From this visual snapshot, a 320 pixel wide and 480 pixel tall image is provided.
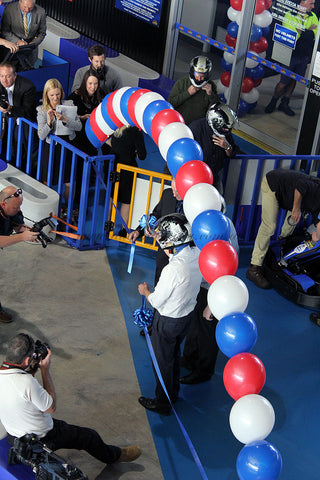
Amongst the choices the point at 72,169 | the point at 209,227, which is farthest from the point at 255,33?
the point at 209,227

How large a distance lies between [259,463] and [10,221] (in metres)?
3.74

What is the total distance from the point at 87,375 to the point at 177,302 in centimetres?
136

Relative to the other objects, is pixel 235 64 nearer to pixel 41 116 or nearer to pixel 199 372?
pixel 41 116

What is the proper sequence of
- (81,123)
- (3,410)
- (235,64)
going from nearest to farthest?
(3,410) < (81,123) < (235,64)

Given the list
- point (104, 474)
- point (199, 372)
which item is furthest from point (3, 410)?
point (199, 372)

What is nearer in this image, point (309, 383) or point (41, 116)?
point (309, 383)

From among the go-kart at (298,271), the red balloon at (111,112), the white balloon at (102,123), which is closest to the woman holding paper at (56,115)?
the white balloon at (102,123)

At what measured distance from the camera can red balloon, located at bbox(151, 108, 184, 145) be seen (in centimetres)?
617

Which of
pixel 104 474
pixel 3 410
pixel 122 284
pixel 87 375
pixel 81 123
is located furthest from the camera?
pixel 81 123

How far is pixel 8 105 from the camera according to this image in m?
8.38

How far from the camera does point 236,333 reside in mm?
4305

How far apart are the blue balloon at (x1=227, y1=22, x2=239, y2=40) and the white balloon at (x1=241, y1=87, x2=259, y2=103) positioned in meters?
0.89

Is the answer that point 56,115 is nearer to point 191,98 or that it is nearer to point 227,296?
point 191,98

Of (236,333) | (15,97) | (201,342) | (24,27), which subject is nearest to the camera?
(236,333)
